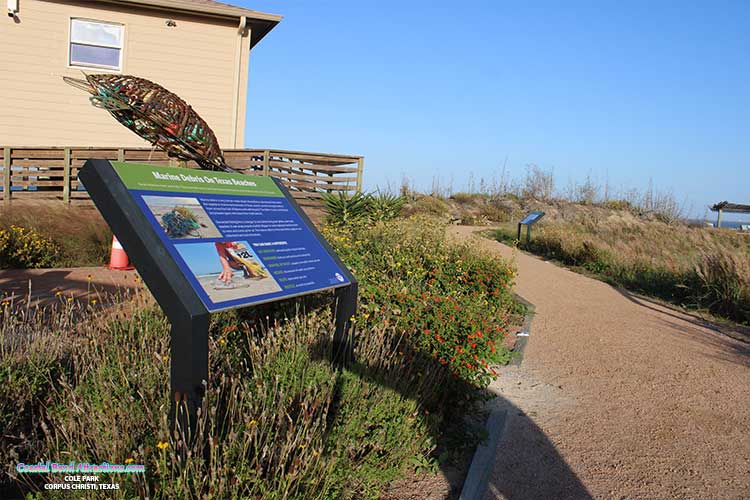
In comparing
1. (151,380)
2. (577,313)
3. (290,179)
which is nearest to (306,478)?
(151,380)

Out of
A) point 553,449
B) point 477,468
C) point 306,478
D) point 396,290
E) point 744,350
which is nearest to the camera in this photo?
point 306,478

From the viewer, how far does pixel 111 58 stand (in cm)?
1491

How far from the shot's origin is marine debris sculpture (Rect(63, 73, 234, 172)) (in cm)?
434

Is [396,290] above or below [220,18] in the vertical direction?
below

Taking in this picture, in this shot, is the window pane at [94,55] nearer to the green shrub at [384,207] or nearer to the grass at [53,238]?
the grass at [53,238]

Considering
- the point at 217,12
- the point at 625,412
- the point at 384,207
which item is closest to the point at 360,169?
the point at 384,207

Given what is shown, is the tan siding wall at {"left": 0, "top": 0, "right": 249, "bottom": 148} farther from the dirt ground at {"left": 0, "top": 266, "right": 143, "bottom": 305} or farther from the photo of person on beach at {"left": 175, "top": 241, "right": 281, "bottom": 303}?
the photo of person on beach at {"left": 175, "top": 241, "right": 281, "bottom": 303}

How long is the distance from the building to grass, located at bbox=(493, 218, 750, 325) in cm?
891

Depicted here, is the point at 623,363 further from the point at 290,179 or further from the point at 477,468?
the point at 290,179

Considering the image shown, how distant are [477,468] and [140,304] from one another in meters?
2.69

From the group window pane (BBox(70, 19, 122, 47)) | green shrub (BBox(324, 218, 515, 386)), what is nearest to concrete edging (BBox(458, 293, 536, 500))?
green shrub (BBox(324, 218, 515, 386))

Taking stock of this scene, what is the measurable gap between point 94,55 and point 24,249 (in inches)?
293

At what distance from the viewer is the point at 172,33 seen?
15250mm

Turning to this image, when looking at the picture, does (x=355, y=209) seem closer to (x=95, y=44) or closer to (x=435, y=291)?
(x=435, y=291)
